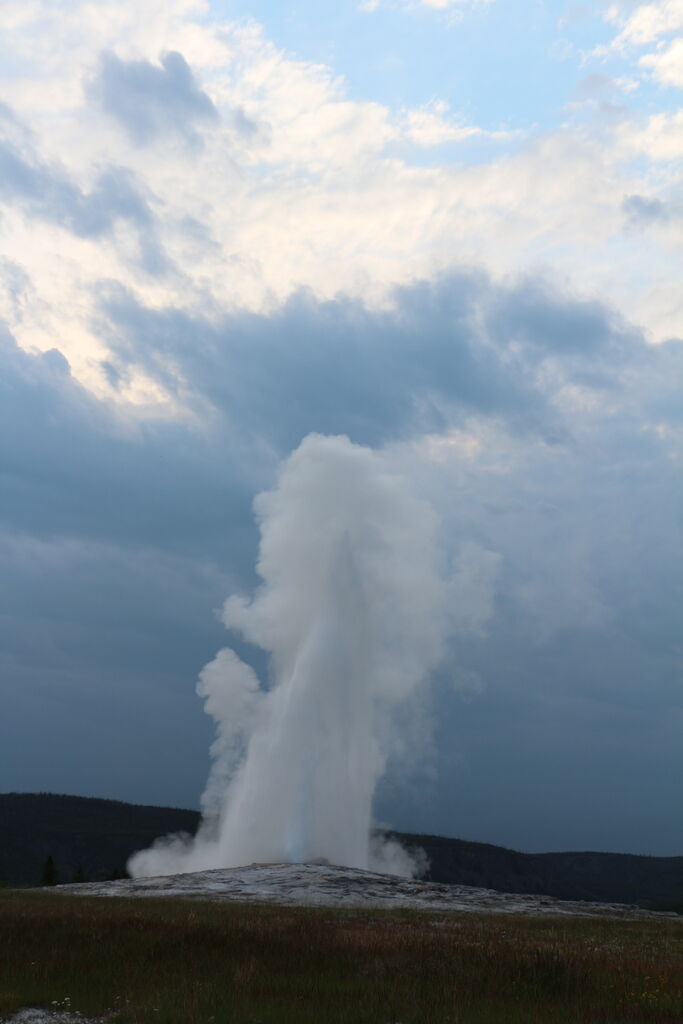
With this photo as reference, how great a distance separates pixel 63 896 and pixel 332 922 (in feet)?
56.0

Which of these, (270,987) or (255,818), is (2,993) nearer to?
(270,987)

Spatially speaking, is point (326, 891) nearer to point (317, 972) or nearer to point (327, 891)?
point (327, 891)

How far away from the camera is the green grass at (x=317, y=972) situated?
14992mm

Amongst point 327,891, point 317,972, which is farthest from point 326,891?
point 317,972

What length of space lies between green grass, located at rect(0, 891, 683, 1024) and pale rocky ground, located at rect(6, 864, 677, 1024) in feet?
41.7

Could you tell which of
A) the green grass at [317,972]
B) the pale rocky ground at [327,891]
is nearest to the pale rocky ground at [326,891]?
the pale rocky ground at [327,891]

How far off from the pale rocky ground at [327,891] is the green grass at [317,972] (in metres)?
12.7

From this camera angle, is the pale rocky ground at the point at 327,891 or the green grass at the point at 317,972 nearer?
the green grass at the point at 317,972

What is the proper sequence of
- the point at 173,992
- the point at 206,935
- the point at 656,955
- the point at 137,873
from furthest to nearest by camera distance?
the point at 137,873 → the point at 656,955 → the point at 206,935 → the point at 173,992

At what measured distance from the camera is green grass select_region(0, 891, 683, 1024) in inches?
590

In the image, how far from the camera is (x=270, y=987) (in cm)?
1669

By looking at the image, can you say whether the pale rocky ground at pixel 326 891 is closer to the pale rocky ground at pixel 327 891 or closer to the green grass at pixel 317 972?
the pale rocky ground at pixel 327 891

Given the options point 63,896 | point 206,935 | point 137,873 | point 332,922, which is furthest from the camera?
point 137,873

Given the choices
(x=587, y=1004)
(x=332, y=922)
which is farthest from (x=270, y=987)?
(x=332, y=922)
